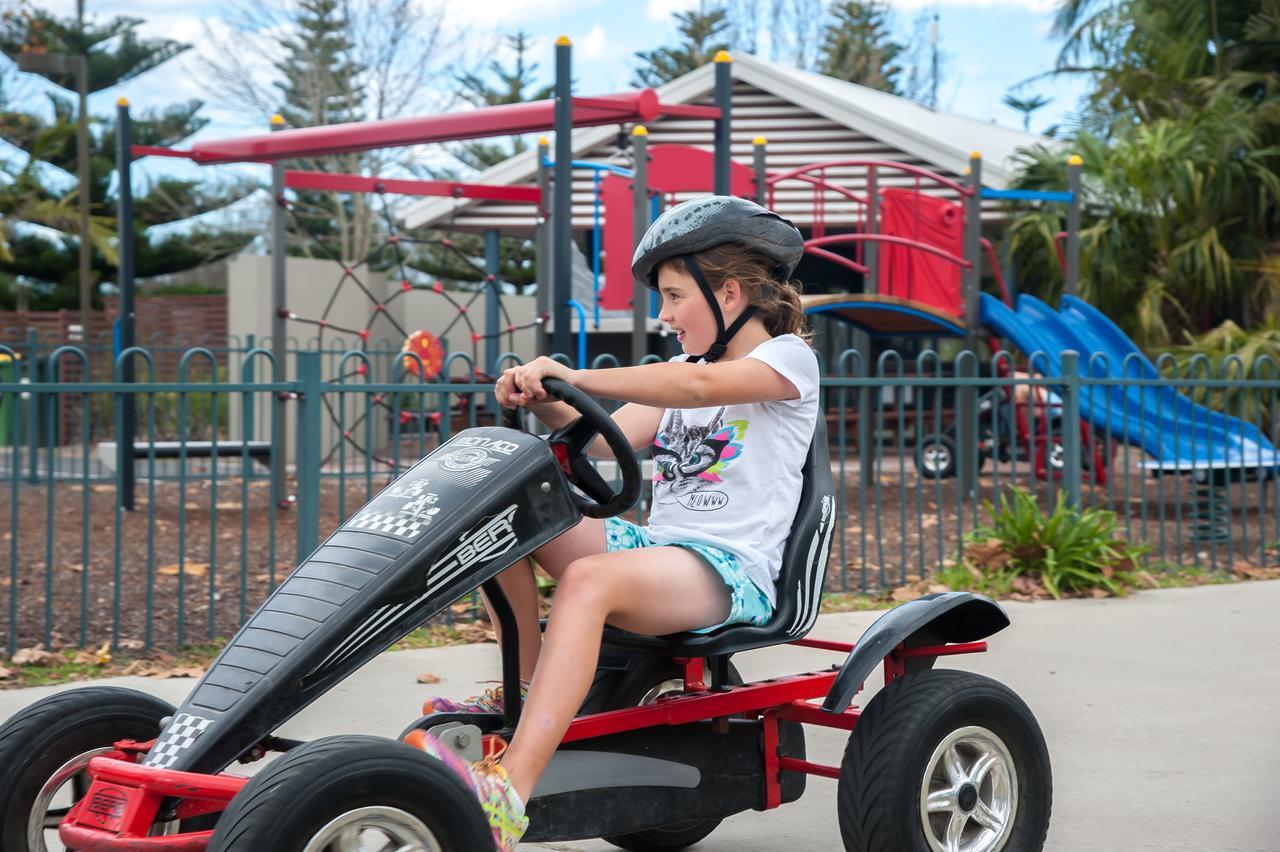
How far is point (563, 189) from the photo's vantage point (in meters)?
8.55

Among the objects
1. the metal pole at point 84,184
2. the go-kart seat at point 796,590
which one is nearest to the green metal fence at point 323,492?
the go-kart seat at point 796,590

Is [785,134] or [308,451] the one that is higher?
[785,134]

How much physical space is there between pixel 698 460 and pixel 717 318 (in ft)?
1.05

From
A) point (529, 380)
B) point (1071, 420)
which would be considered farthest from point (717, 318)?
point (1071, 420)

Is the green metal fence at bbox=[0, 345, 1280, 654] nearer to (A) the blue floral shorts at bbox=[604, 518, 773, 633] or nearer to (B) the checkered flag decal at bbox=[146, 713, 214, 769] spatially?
(A) the blue floral shorts at bbox=[604, 518, 773, 633]

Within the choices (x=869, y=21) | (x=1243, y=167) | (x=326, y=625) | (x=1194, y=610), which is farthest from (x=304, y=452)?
(x=869, y=21)

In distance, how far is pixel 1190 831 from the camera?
3.55 metres

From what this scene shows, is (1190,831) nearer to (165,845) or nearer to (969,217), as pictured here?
(165,845)

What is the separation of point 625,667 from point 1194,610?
14.8ft

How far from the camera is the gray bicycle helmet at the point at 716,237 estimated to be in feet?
9.99

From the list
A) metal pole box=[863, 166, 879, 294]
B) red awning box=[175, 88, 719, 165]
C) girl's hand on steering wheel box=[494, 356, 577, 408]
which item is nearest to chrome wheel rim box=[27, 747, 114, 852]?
girl's hand on steering wheel box=[494, 356, 577, 408]

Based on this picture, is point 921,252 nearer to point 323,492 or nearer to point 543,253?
point 543,253

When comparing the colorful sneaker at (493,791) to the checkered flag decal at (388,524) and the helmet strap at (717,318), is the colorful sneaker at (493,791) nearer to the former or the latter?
the checkered flag decal at (388,524)

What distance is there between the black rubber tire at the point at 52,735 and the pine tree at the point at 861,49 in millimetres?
39079
